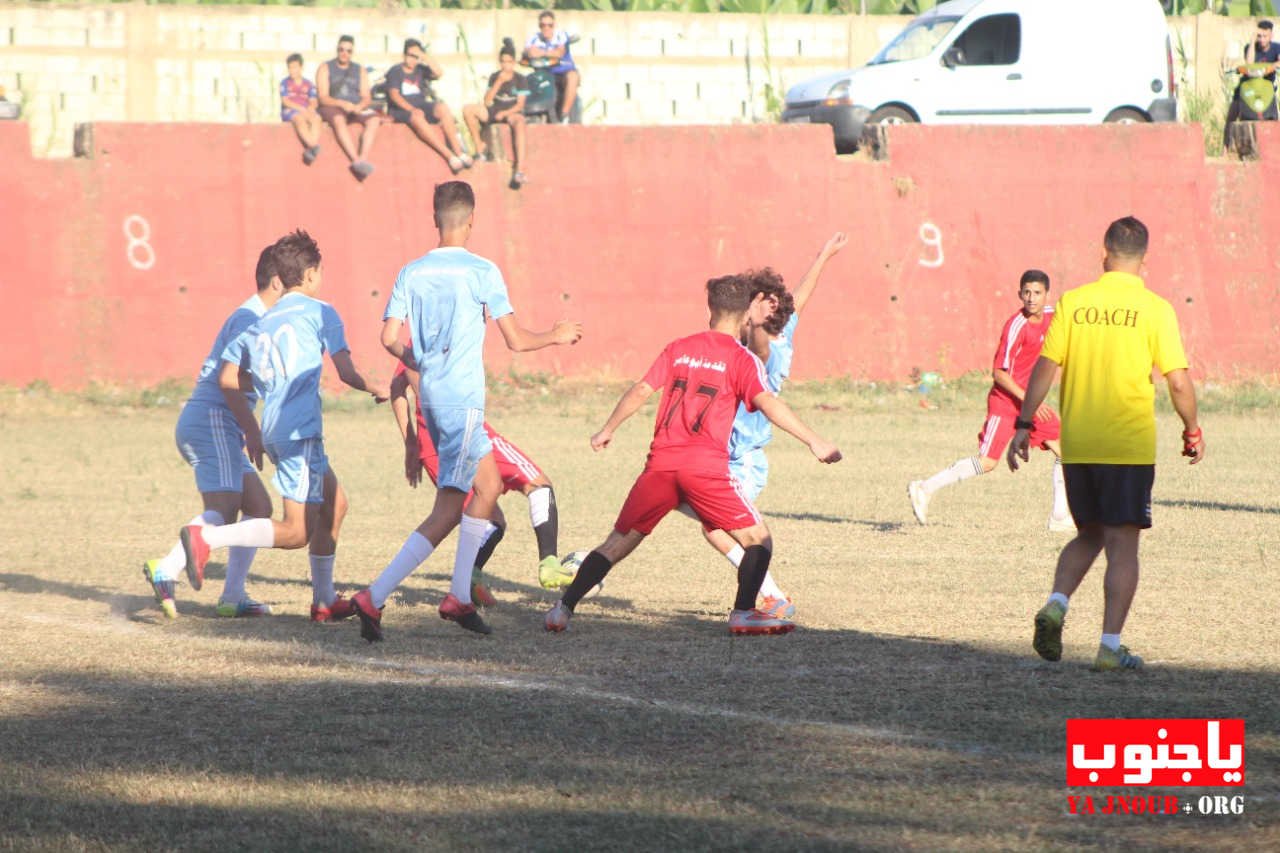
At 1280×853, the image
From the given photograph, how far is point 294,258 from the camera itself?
26.5 feet

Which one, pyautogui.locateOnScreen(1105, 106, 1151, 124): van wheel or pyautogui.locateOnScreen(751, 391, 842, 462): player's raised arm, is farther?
pyautogui.locateOnScreen(1105, 106, 1151, 124): van wheel

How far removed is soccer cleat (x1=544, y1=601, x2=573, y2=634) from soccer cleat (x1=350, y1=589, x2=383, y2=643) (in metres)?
0.77

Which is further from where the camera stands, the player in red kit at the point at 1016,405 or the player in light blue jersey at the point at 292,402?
the player in red kit at the point at 1016,405

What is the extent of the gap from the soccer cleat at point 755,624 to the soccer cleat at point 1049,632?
128 cm

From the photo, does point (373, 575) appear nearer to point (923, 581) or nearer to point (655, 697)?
point (923, 581)

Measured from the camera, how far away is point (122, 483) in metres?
14.3

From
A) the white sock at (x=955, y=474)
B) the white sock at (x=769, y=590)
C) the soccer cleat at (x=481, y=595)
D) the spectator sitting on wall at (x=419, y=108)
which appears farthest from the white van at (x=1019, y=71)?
the white sock at (x=769, y=590)

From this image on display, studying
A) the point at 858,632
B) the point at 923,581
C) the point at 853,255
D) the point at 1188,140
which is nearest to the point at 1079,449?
the point at 858,632

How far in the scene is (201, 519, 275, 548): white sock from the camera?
8039mm

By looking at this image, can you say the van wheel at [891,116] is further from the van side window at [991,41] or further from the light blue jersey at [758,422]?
the light blue jersey at [758,422]

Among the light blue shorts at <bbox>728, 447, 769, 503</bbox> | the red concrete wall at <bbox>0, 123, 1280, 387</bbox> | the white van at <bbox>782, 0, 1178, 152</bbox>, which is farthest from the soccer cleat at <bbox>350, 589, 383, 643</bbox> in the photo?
the white van at <bbox>782, 0, 1178, 152</bbox>

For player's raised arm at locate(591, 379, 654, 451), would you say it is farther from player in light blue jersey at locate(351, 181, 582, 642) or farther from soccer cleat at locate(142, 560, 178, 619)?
soccer cleat at locate(142, 560, 178, 619)

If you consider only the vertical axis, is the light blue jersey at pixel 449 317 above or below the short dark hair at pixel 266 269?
below

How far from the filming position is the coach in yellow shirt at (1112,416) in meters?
6.84
